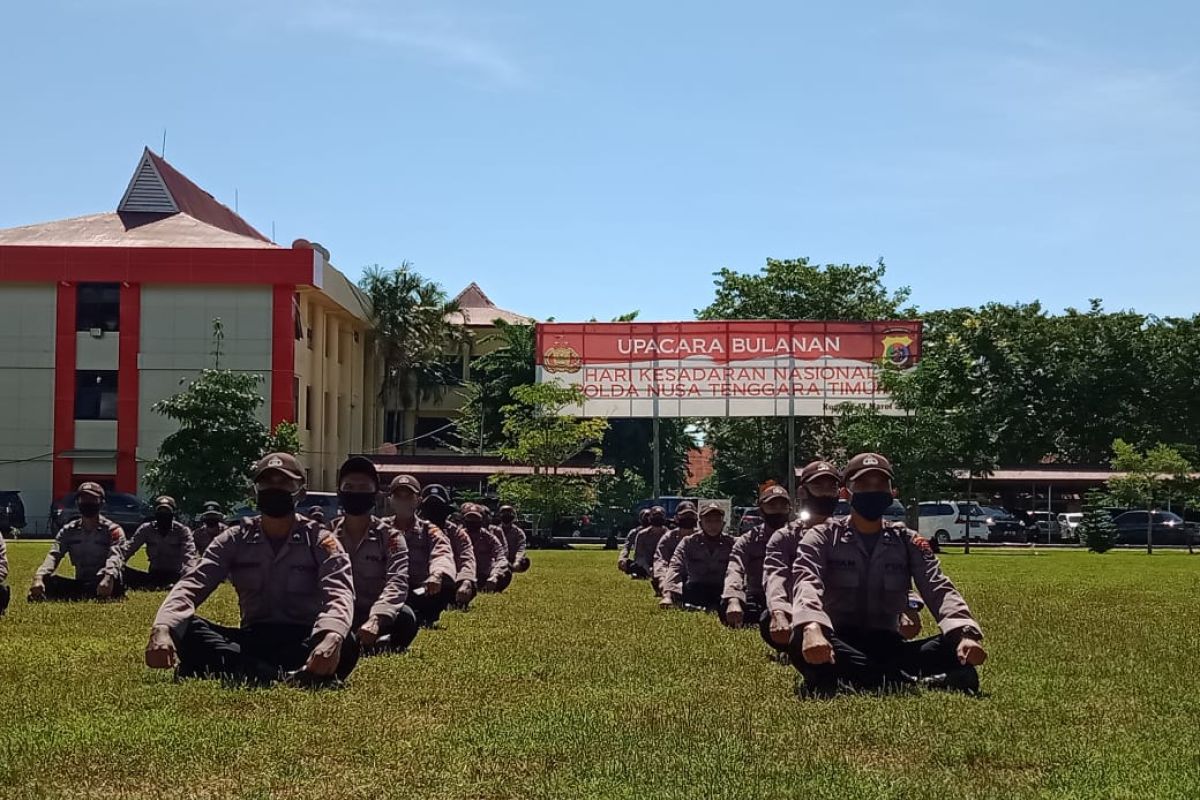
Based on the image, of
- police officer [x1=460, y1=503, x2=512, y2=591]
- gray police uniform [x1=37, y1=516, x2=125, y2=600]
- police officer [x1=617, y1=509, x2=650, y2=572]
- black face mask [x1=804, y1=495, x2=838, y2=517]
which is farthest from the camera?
police officer [x1=617, y1=509, x2=650, y2=572]

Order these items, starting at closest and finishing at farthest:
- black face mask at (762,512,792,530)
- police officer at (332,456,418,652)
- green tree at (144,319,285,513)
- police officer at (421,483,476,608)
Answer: police officer at (332,456,418,652) → black face mask at (762,512,792,530) → police officer at (421,483,476,608) → green tree at (144,319,285,513)

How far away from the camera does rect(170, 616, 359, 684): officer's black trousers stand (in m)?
10.1

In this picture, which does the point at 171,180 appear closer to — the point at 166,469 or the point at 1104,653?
the point at 166,469

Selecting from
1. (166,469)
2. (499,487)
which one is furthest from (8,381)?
(499,487)

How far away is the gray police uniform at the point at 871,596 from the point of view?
987 centimetres

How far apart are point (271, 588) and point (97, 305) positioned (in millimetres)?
50560

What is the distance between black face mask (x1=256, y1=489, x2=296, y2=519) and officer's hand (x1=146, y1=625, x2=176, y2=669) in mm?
1126

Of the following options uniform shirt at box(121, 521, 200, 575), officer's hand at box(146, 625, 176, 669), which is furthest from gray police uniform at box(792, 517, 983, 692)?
uniform shirt at box(121, 521, 200, 575)

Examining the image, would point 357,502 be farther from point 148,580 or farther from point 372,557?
point 148,580

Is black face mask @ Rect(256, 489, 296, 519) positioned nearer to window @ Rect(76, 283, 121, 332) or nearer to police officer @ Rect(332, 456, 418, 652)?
police officer @ Rect(332, 456, 418, 652)

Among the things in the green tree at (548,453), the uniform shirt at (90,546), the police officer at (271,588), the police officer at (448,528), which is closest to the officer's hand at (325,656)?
the police officer at (271,588)

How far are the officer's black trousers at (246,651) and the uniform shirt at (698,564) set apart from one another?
30.8 feet

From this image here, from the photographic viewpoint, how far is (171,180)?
64188 mm

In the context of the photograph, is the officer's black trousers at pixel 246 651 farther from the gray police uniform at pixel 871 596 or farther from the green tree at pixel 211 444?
the green tree at pixel 211 444
